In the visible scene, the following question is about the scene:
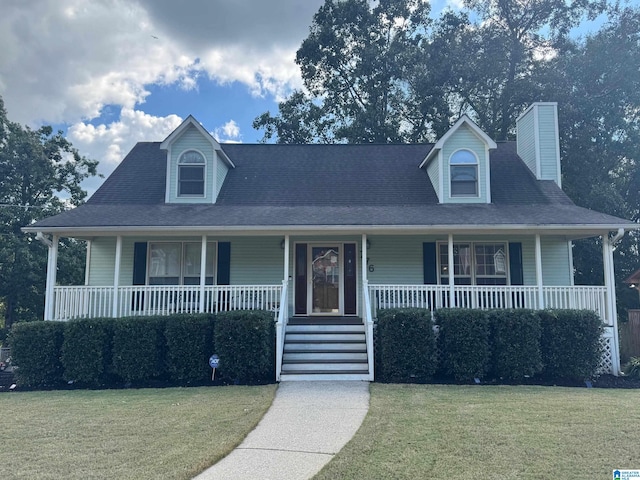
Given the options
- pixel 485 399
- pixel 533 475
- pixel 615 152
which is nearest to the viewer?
pixel 533 475

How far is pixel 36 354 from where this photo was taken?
358 inches

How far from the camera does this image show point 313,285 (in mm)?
12086

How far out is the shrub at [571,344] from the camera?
895 centimetres

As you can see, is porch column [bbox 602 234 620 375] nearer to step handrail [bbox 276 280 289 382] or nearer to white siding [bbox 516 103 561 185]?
white siding [bbox 516 103 561 185]

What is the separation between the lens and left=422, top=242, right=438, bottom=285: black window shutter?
1150 centimetres

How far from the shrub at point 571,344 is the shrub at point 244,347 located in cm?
588

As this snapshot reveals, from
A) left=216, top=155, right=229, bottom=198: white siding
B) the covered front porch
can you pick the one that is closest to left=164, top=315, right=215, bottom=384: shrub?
the covered front porch

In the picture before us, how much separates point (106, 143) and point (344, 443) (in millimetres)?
18392

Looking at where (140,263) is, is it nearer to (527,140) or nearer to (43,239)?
(43,239)

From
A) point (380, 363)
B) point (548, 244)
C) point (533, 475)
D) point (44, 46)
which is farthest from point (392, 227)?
point (44, 46)

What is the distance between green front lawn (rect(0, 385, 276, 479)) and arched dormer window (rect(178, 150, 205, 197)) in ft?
19.1

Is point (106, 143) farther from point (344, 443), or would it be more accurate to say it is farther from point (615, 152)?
point (615, 152)

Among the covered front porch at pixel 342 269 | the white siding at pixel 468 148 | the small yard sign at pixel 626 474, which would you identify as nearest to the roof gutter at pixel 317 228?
the covered front porch at pixel 342 269

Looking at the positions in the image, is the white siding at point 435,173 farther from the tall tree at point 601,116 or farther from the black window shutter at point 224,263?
the tall tree at point 601,116
